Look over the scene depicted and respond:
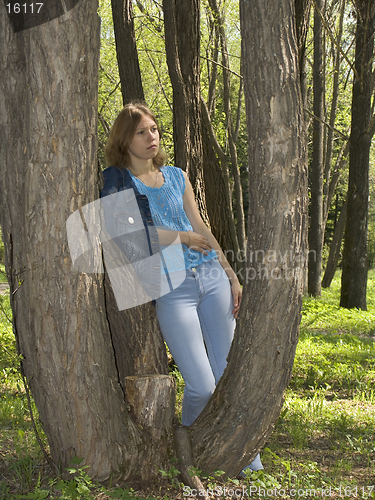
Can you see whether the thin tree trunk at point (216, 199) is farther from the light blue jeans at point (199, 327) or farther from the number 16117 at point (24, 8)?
the number 16117 at point (24, 8)

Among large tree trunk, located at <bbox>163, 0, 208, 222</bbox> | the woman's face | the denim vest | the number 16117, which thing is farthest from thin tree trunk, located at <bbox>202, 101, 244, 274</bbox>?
the number 16117

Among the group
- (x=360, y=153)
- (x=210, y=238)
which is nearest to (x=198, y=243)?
(x=210, y=238)

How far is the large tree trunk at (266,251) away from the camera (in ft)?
8.43

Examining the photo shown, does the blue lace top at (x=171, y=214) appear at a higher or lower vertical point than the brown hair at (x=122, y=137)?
lower

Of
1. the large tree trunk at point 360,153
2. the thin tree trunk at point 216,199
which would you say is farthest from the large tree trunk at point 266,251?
the large tree trunk at point 360,153

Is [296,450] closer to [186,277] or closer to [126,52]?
[186,277]

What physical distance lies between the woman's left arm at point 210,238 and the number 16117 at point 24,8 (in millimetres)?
1415

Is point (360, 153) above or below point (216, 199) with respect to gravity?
above

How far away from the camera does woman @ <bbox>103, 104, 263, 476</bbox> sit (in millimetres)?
2873

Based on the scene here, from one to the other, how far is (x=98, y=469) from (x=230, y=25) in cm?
1721

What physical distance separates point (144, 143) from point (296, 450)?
2.44 m

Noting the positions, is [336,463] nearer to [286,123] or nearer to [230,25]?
[286,123]

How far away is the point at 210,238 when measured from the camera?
3195 millimetres

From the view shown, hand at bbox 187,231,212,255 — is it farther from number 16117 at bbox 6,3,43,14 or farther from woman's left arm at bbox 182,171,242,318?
number 16117 at bbox 6,3,43,14
